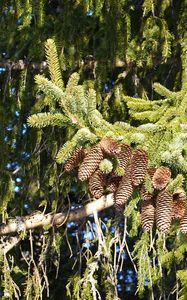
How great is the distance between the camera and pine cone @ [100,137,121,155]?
5.99ft

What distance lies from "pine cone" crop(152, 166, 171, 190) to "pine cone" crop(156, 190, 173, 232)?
4 centimetres

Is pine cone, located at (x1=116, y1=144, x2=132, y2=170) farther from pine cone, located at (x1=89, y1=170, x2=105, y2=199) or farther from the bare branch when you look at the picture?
the bare branch

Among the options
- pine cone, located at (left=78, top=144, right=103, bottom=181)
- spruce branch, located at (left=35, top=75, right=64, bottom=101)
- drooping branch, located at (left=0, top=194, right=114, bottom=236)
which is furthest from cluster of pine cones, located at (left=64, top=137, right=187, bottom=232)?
drooping branch, located at (left=0, top=194, right=114, bottom=236)

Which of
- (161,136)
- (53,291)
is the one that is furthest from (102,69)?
(53,291)

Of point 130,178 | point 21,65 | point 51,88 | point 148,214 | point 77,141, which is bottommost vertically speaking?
point 148,214

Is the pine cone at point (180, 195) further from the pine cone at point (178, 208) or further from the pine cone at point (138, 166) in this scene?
the pine cone at point (138, 166)

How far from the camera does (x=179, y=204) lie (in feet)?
6.37

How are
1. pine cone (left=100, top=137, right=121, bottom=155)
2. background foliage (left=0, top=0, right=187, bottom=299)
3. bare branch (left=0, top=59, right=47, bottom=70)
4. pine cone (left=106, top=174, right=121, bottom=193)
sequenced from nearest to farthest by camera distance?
pine cone (left=100, top=137, right=121, bottom=155) < pine cone (left=106, top=174, right=121, bottom=193) < background foliage (left=0, top=0, right=187, bottom=299) < bare branch (left=0, top=59, right=47, bottom=70)

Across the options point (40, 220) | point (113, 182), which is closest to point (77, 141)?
point (113, 182)

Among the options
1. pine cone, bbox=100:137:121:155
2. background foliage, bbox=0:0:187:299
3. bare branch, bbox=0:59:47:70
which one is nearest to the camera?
pine cone, bbox=100:137:121:155

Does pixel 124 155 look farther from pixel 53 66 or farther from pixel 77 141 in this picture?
pixel 53 66

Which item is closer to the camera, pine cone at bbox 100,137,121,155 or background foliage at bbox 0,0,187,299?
pine cone at bbox 100,137,121,155

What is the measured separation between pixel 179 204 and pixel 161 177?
0.40 feet

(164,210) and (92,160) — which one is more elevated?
(92,160)
